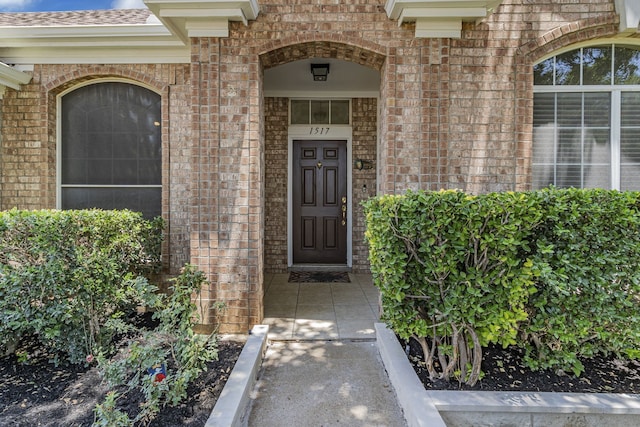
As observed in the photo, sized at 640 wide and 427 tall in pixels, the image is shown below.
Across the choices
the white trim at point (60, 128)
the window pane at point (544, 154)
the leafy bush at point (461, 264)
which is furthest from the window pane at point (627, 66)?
the white trim at point (60, 128)

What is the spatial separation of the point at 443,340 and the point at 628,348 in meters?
1.24

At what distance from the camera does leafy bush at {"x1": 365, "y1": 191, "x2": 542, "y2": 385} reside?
221 centimetres

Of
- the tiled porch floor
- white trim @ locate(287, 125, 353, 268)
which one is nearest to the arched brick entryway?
white trim @ locate(287, 125, 353, 268)

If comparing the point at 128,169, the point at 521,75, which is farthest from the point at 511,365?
the point at 128,169

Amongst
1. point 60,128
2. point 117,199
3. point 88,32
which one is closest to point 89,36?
point 88,32

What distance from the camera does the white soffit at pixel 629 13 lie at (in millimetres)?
3479

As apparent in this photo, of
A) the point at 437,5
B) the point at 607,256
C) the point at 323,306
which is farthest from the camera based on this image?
the point at 323,306

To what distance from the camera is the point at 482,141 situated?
358 centimetres

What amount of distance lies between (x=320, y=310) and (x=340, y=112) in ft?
11.4

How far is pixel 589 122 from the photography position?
3824 millimetres

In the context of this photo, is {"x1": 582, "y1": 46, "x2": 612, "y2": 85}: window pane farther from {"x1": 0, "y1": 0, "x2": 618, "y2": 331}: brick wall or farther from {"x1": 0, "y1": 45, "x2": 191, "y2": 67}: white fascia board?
{"x1": 0, "y1": 45, "x2": 191, "y2": 67}: white fascia board

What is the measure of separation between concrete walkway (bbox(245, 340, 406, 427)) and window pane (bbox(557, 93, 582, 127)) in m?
3.22

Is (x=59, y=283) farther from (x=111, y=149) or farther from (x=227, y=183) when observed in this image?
(x=111, y=149)

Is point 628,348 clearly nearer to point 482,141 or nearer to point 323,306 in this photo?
point 482,141
